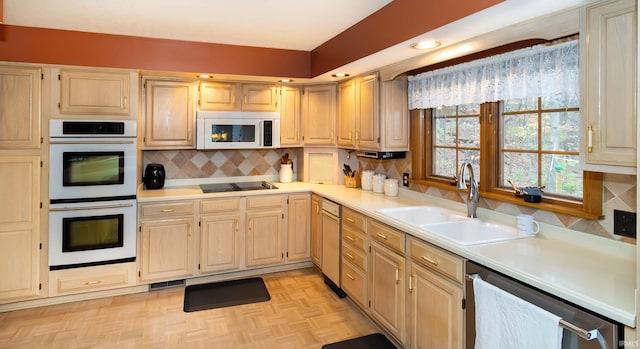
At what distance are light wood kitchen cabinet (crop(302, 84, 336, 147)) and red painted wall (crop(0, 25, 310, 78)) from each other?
1.05 ft

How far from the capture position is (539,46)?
2168 millimetres

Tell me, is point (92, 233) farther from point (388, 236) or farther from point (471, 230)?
point (471, 230)

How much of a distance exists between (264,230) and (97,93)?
1.94m

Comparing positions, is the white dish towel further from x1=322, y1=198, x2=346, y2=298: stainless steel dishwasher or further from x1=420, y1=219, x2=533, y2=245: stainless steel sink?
x1=322, y1=198, x2=346, y2=298: stainless steel dishwasher

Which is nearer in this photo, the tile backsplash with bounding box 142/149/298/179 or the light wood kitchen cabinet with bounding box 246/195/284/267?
the light wood kitchen cabinet with bounding box 246/195/284/267

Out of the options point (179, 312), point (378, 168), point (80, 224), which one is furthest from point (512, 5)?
point (80, 224)

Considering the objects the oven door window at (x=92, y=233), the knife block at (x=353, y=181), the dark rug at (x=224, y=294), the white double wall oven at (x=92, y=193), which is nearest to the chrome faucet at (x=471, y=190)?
the knife block at (x=353, y=181)

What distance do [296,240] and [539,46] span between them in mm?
2788

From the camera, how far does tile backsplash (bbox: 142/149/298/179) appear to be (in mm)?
4141

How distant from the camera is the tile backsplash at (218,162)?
4.14 meters

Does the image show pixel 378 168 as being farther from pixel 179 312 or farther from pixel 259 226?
pixel 179 312

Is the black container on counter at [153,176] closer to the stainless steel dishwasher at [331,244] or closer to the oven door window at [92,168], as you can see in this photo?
the oven door window at [92,168]

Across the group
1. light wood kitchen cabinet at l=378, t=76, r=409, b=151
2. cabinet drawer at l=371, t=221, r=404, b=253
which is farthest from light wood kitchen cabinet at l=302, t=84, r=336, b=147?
cabinet drawer at l=371, t=221, r=404, b=253

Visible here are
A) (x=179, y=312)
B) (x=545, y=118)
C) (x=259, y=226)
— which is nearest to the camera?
(x=545, y=118)
